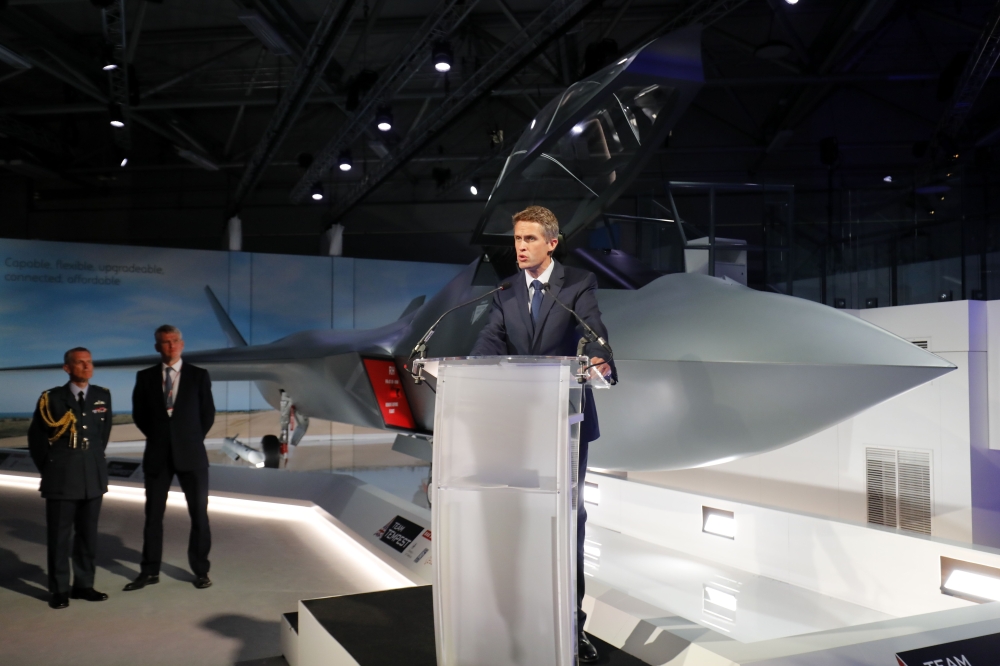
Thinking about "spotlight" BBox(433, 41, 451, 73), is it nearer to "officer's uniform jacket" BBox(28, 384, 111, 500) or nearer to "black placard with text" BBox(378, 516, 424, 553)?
"black placard with text" BBox(378, 516, 424, 553)

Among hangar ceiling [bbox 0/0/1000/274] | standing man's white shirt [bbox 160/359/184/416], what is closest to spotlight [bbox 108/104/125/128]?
hangar ceiling [bbox 0/0/1000/274]

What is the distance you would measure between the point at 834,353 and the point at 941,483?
2318mm

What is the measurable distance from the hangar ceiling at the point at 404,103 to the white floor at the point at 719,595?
4053 millimetres

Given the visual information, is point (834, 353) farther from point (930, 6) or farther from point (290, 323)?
point (290, 323)

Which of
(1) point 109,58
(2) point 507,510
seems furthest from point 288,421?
(2) point 507,510

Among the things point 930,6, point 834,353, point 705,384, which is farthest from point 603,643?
point 930,6

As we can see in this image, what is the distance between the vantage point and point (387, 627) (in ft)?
7.40

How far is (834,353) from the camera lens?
7.42 ft

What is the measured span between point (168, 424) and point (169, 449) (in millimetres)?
135

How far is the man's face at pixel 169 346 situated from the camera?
3.74m

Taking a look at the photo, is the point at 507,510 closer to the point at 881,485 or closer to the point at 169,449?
the point at 169,449

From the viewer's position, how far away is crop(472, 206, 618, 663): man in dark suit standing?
1860 mm

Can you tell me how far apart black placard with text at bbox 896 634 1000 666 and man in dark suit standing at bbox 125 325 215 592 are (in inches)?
128

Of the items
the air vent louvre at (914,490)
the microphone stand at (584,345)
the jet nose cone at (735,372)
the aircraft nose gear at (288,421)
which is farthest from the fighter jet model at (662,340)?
the aircraft nose gear at (288,421)
